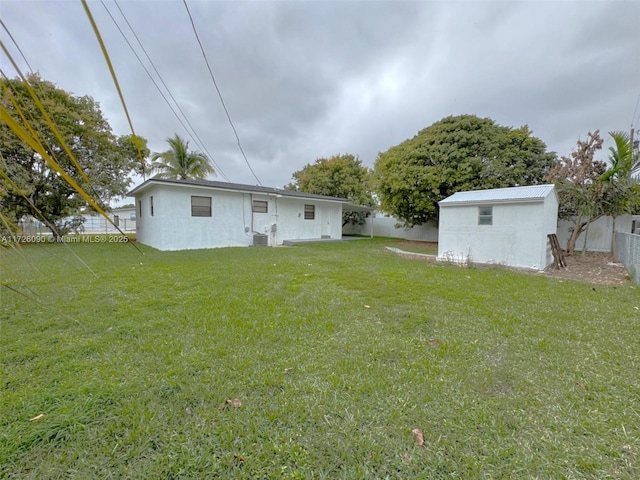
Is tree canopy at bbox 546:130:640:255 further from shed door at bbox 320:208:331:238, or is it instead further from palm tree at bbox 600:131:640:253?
shed door at bbox 320:208:331:238

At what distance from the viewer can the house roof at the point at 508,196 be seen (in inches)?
300

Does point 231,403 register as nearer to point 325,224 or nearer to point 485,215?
point 485,215

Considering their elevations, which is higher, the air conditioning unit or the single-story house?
the single-story house

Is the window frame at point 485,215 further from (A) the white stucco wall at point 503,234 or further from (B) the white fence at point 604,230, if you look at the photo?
(B) the white fence at point 604,230

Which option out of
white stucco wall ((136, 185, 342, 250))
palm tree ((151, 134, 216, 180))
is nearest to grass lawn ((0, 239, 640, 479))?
white stucco wall ((136, 185, 342, 250))

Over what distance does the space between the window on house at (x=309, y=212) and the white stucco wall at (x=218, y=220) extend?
174mm

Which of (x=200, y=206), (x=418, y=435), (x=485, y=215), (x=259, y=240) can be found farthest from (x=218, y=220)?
(x=418, y=435)

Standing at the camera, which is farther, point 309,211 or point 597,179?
point 309,211

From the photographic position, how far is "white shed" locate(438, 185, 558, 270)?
7668mm

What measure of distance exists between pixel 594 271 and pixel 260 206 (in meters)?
12.4

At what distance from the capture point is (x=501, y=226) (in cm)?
830

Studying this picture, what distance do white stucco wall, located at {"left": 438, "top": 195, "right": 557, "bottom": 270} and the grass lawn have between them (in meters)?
3.49

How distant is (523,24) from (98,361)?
10.5m

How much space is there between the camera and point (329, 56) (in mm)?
7734
